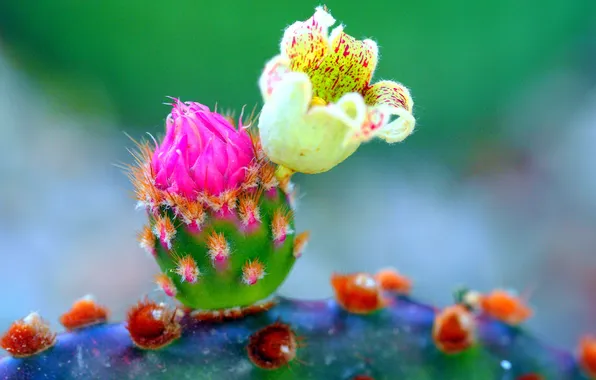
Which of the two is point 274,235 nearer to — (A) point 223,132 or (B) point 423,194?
(A) point 223,132

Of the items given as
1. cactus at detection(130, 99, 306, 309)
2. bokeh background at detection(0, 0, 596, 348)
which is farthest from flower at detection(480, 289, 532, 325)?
bokeh background at detection(0, 0, 596, 348)

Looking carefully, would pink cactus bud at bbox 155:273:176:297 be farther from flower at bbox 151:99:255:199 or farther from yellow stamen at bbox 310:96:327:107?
yellow stamen at bbox 310:96:327:107

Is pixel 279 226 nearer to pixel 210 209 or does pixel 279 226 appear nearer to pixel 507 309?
pixel 210 209

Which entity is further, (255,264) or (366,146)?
(366,146)

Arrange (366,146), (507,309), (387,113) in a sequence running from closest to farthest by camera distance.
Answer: (387,113)
(507,309)
(366,146)

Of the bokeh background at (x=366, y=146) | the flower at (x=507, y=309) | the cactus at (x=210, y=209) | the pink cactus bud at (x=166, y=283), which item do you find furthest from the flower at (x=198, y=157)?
the bokeh background at (x=366, y=146)

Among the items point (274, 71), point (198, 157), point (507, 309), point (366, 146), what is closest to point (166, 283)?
point (198, 157)
